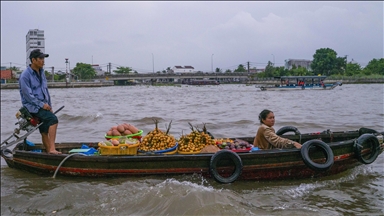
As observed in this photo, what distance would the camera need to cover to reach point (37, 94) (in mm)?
5926

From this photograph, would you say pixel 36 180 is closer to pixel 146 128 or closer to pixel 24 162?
pixel 24 162

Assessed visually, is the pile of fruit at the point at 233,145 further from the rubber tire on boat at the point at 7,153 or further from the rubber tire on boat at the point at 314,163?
the rubber tire on boat at the point at 7,153

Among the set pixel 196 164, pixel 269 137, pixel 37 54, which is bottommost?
pixel 196 164

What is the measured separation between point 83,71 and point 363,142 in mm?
93529

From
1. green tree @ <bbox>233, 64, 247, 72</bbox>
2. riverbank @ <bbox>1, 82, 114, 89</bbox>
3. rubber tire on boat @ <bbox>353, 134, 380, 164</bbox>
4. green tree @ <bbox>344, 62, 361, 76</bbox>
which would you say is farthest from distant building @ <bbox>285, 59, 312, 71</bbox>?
rubber tire on boat @ <bbox>353, 134, 380, 164</bbox>

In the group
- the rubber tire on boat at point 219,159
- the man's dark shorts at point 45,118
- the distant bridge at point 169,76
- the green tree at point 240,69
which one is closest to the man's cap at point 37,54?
the man's dark shorts at point 45,118

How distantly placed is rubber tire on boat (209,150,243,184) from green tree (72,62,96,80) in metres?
93.0

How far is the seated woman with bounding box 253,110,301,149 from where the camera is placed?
597 cm

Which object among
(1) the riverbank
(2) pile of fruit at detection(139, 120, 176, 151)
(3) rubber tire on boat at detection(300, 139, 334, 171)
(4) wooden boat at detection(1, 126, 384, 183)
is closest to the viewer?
(3) rubber tire on boat at detection(300, 139, 334, 171)

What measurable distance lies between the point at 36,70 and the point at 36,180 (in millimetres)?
1990

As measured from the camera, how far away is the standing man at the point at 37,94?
5754 mm

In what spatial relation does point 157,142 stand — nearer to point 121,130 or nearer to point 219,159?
point 121,130

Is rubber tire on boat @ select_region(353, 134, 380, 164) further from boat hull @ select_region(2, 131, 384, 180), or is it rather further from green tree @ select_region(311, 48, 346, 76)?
green tree @ select_region(311, 48, 346, 76)

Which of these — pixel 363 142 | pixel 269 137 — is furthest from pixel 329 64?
pixel 269 137
